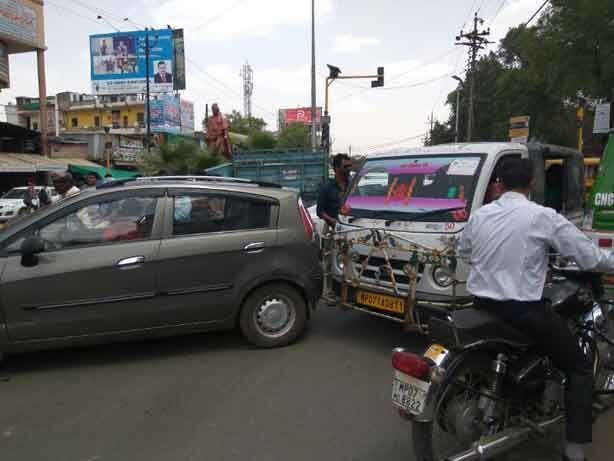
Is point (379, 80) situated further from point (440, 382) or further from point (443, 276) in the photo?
point (440, 382)

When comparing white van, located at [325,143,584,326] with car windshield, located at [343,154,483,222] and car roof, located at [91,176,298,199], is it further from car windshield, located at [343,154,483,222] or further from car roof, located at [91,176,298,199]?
car roof, located at [91,176,298,199]

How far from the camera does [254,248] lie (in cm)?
486

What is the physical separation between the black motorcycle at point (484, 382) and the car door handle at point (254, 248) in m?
2.38

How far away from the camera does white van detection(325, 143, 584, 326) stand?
14.6 ft

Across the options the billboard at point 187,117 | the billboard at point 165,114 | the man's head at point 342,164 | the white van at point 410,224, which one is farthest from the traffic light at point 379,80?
the billboard at point 187,117

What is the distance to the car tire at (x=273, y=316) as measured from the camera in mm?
4895

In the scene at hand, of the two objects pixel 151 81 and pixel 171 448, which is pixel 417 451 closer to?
pixel 171 448

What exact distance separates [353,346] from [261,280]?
1126 millimetres

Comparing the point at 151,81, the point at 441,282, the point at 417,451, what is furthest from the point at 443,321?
the point at 151,81

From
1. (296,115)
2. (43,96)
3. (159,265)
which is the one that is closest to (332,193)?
(159,265)

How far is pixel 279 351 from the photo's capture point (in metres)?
4.92

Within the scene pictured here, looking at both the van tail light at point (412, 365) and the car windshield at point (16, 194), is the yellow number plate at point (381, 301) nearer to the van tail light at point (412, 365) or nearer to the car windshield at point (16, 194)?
the van tail light at point (412, 365)

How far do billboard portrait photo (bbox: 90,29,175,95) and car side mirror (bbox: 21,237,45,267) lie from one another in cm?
3049

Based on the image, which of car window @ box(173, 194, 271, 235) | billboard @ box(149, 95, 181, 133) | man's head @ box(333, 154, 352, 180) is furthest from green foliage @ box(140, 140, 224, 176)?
billboard @ box(149, 95, 181, 133)
